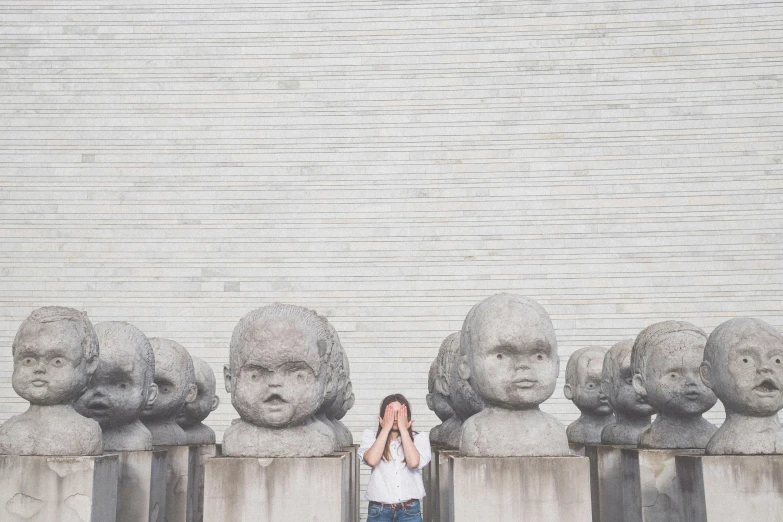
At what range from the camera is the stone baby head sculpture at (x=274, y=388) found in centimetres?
494

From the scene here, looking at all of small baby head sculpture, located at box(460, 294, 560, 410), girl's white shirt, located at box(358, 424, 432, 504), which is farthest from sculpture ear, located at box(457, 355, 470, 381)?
girl's white shirt, located at box(358, 424, 432, 504)

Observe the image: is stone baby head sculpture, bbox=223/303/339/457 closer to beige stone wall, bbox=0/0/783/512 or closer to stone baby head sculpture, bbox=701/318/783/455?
stone baby head sculpture, bbox=701/318/783/455

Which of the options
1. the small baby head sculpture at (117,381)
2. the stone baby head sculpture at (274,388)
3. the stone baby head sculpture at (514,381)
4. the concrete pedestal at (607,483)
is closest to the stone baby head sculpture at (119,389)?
the small baby head sculpture at (117,381)

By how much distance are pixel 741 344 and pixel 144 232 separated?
831cm

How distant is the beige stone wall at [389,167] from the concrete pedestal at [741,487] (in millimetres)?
5821

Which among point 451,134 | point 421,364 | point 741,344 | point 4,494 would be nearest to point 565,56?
point 451,134

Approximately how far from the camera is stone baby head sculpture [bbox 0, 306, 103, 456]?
5.02 m

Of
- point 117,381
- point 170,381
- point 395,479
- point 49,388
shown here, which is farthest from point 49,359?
point 395,479

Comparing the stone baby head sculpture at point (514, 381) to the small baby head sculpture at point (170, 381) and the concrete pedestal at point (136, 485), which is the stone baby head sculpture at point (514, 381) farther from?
the small baby head sculpture at point (170, 381)

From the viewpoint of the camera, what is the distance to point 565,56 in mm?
11297

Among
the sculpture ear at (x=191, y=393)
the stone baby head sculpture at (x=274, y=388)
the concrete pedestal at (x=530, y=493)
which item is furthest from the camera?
the sculpture ear at (x=191, y=393)

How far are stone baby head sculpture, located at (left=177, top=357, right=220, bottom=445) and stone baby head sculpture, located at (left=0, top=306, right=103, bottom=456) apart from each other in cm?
292

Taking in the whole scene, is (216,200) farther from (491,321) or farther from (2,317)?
(491,321)

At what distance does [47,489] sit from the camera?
483cm
